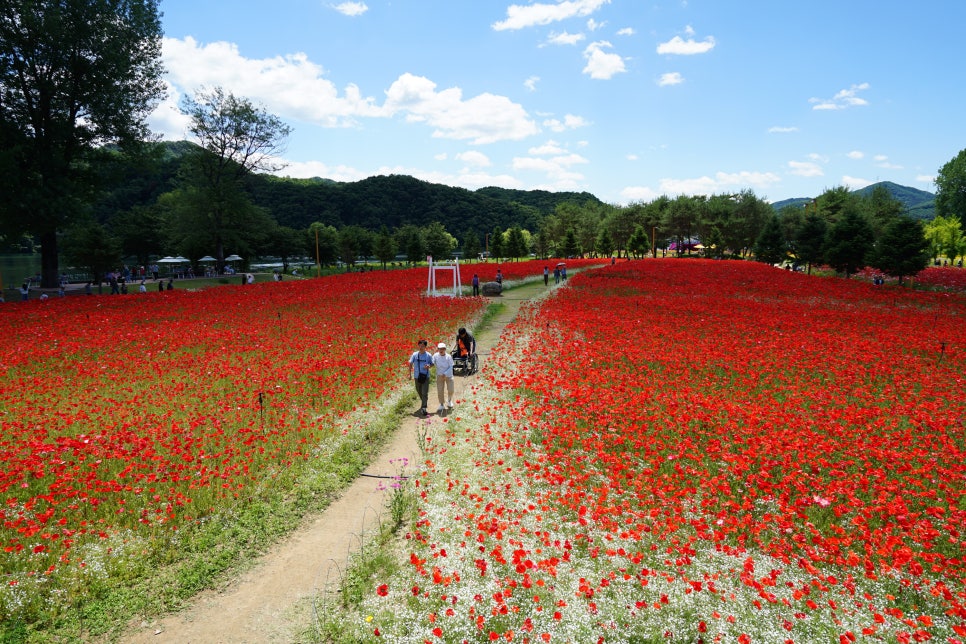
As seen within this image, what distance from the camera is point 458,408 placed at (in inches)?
456

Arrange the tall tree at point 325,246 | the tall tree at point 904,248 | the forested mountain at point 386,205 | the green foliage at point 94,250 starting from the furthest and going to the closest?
the forested mountain at point 386,205 → the tall tree at point 325,246 → the green foliage at point 94,250 → the tall tree at point 904,248

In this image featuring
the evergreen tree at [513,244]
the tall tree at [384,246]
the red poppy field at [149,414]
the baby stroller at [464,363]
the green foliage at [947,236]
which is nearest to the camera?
the red poppy field at [149,414]

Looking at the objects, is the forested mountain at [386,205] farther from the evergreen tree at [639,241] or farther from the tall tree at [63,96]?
the tall tree at [63,96]

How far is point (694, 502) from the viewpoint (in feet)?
23.8

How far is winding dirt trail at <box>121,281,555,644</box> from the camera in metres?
4.84

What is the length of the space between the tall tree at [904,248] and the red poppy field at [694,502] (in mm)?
28646

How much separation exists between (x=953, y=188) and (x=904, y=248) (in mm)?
55949

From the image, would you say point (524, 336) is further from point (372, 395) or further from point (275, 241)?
point (275, 241)

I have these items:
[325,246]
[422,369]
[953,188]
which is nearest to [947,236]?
[953,188]

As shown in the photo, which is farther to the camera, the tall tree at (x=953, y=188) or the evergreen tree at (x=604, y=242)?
the evergreen tree at (x=604, y=242)

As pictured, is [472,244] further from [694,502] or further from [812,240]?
[694,502]

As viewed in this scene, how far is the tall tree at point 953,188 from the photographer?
68.9 metres

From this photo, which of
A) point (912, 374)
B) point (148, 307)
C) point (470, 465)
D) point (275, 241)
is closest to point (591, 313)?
point (912, 374)

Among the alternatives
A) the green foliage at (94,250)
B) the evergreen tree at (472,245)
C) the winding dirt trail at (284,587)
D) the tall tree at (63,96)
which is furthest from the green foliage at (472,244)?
the winding dirt trail at (284,587)
